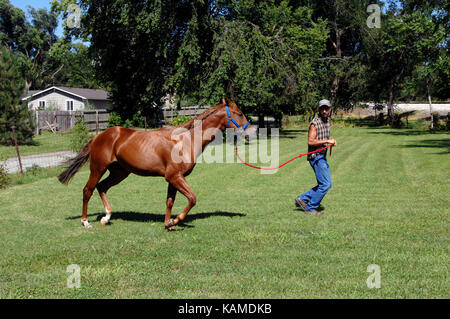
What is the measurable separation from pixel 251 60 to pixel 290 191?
52.0ft

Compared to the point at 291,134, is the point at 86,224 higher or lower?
lower

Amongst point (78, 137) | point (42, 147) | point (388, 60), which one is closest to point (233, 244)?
point (78, 137)

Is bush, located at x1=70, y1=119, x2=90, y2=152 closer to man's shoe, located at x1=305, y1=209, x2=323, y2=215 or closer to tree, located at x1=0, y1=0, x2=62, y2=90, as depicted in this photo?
man's shoe, located at x1=305, y1=209, x2=323, y2=215

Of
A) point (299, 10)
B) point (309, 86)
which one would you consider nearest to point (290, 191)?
point (309, 86)

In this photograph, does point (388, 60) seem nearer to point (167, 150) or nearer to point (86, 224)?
point (167, 150)

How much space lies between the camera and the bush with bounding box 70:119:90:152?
19.2 metres

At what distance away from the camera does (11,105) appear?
88.6 feet

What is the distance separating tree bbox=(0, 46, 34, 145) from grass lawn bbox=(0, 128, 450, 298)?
1597 centimetres

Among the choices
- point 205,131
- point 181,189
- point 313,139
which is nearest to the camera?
point 181,189

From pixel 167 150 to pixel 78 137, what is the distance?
40.9ft

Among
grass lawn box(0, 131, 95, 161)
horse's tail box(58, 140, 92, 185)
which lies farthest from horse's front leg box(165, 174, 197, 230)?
grass lawn box(0, 131, 95, 161)

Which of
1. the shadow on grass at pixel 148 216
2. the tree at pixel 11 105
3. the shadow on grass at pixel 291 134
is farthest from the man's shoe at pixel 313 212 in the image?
the shadow on grass at pixel 291 134

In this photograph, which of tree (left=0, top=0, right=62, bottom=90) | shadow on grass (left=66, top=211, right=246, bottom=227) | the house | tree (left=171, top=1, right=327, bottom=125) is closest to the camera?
shadow on grass (left=66, top=211, right=246, bottom=227)
